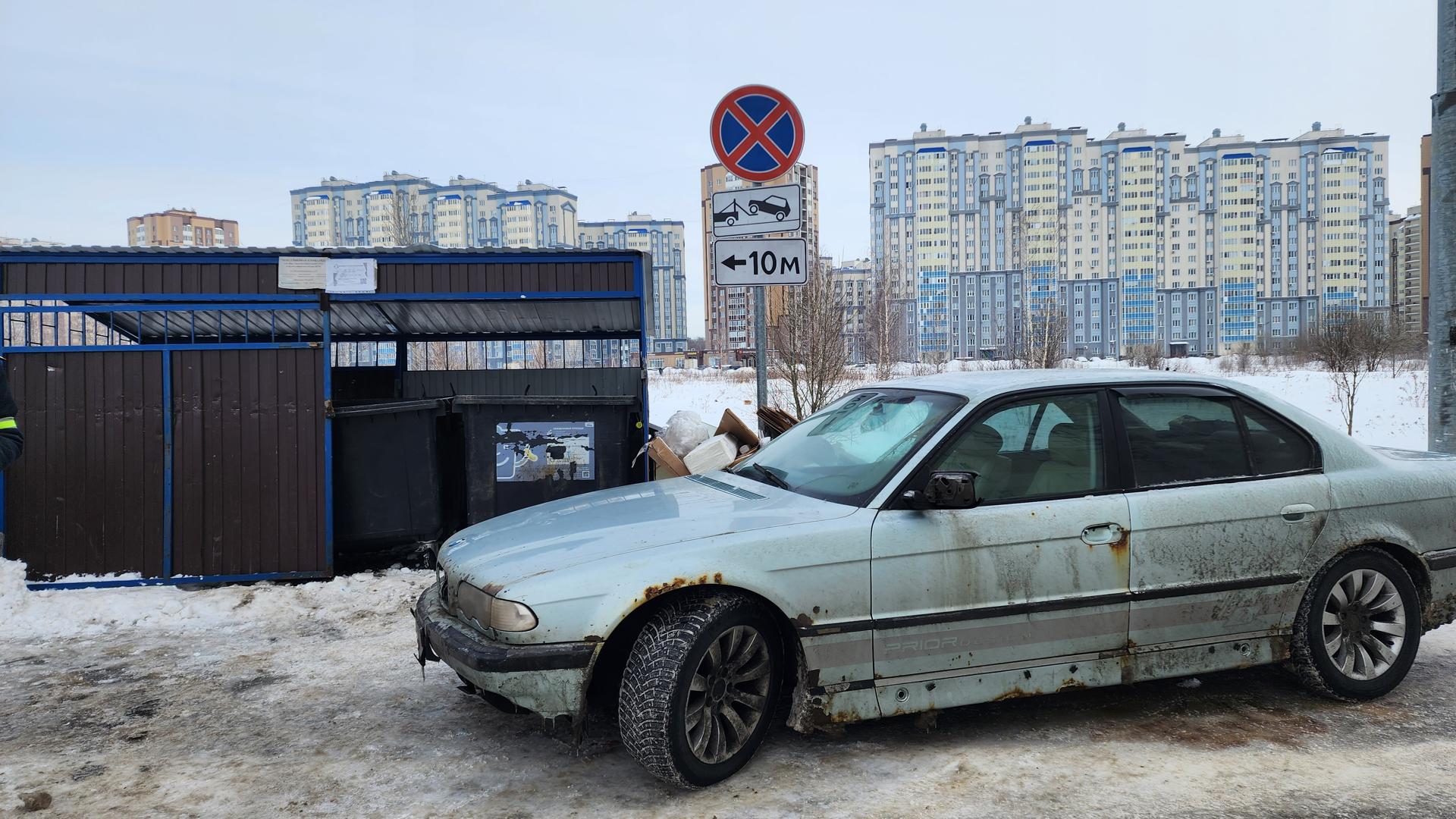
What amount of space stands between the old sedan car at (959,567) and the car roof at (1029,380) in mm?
21

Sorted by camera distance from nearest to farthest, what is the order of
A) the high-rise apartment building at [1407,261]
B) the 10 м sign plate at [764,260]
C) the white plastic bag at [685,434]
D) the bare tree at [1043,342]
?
the 10 м sign plate at [764,260] → the white plastic bag at [685,434] → the bare tree at [1043,342] → the high-rise apartment building at [1407,261]

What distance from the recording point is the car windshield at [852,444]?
143 inches

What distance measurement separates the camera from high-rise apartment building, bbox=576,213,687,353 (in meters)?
110

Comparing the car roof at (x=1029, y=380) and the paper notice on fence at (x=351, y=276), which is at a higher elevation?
the paper notice on fence at (x=351, y=276)

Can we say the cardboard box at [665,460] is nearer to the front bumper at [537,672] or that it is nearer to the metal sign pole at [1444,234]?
the front bumper at [537,672]

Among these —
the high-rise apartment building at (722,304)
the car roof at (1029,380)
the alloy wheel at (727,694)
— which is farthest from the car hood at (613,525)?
the high-rise apartment building at (722,304)

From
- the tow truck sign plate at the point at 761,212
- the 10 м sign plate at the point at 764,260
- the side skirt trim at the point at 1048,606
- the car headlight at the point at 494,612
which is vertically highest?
the tow truck sign plate at the point at 761,212

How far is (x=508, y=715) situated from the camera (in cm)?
398

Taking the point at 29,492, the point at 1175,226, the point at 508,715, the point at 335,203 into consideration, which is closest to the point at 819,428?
the point at 508,715

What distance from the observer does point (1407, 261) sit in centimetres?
7731

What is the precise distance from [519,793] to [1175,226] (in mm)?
107940

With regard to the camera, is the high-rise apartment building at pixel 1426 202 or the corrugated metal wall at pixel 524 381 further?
the corrugated metal wall at pixel 524 381

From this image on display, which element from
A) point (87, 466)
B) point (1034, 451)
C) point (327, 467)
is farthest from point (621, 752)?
point (87, 466)

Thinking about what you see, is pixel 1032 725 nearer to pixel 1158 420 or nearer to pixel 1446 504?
pixel 1158 420
